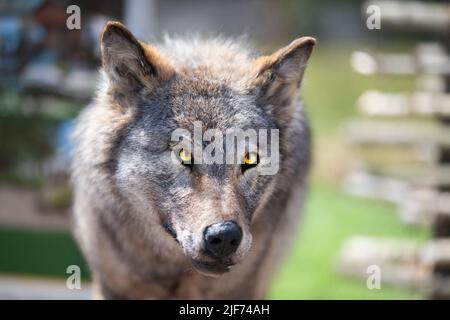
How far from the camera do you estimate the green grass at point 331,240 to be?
6727 millimetres

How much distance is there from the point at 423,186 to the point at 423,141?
1071 millimetres

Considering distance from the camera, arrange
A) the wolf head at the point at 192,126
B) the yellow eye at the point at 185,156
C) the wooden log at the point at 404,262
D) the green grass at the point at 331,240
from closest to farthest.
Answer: the wolf head at the point at 192,126
the yellow eye at the point at 185,156
the wooden log at the point at 404,262
the green grass at the point at 331,240

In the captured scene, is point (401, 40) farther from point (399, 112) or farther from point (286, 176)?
point (286, 176)

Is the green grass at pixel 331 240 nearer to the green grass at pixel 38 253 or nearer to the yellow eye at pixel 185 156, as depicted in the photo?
the green grass at pixel 38 253

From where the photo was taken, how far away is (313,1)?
14422 mm

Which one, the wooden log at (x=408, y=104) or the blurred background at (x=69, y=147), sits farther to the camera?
the wooden log at (x=408, y=104)

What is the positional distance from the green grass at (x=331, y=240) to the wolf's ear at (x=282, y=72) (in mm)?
1930

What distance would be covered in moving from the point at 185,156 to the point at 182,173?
0.09 metres

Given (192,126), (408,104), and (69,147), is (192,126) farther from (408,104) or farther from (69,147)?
(408,104)

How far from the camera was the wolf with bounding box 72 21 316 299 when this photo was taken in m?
3.52

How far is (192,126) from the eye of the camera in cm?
360

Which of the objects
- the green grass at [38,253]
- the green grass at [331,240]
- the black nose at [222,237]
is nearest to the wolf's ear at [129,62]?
the black nose at [222,237]

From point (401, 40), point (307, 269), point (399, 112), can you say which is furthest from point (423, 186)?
point (401, 40)

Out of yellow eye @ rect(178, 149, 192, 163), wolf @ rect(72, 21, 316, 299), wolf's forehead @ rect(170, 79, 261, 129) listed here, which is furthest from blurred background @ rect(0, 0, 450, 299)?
yellow eye @ rect(178, 149, 192, 163)
